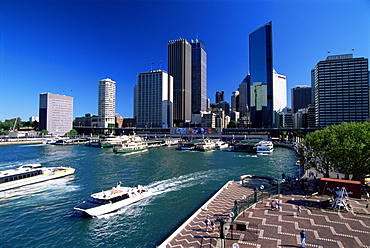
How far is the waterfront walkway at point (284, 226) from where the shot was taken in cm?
1755

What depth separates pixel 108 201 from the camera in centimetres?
3034

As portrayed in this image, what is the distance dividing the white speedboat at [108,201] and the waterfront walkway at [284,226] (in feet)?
42.1

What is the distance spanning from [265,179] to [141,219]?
1037 inches

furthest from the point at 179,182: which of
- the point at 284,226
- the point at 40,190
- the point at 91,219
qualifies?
the point at 284,226

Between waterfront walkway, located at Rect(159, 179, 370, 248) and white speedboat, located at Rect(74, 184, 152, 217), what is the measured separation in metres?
12.8

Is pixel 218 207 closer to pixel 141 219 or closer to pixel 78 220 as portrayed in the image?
pixel 141 219

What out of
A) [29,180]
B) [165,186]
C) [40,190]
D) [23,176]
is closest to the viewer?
[40,190]

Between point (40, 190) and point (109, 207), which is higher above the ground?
point (109, 207)

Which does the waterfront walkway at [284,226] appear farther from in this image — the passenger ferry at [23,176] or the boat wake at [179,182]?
the passenger ferry at [23,176]

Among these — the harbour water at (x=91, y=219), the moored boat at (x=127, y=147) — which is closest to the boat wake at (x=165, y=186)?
the harbour water at (x=91, y=219)

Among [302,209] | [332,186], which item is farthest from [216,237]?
[332,186]

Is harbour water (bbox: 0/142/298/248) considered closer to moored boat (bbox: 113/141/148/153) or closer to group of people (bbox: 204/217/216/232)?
group of people (bbox: 204/217/216/232)

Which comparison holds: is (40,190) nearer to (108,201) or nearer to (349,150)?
(108,201)

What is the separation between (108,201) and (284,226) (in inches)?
888
